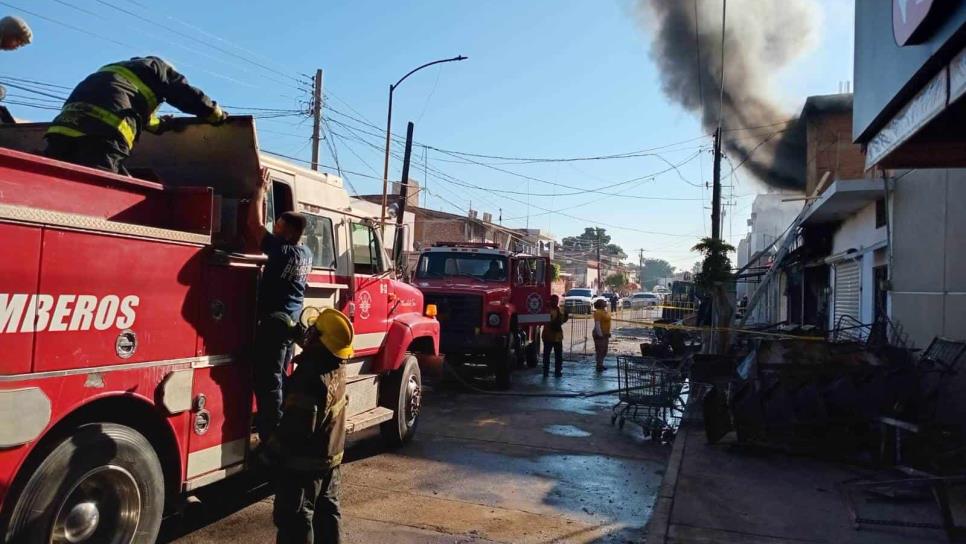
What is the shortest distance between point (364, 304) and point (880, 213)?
9.44 metres

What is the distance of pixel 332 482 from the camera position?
3.67 metres

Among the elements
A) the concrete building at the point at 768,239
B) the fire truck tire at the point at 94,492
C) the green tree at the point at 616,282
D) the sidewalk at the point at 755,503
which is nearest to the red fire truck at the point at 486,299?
the sidewalk at the point at 755,503

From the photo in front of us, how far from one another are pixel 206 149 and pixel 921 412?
22.4 feet

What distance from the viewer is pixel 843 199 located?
38.6ft

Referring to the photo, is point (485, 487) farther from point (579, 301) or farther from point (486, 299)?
point (579, 301)

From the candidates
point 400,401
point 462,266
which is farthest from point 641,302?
point 400,401

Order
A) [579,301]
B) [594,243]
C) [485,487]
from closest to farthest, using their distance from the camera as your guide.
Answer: [485,487]
[579,301]
[594,243]

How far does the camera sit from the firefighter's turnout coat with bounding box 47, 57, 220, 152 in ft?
12.6

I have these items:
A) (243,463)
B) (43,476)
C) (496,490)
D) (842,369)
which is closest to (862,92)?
(842,369)

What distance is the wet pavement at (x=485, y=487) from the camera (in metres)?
4.66

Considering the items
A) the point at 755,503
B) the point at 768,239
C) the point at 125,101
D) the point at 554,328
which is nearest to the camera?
the point at 125,101

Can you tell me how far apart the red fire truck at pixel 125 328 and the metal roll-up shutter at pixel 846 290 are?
1185cm

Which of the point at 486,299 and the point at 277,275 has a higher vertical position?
the point at 277,275

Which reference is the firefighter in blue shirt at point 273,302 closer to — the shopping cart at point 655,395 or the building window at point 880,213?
the shopping cart at point 655,395
